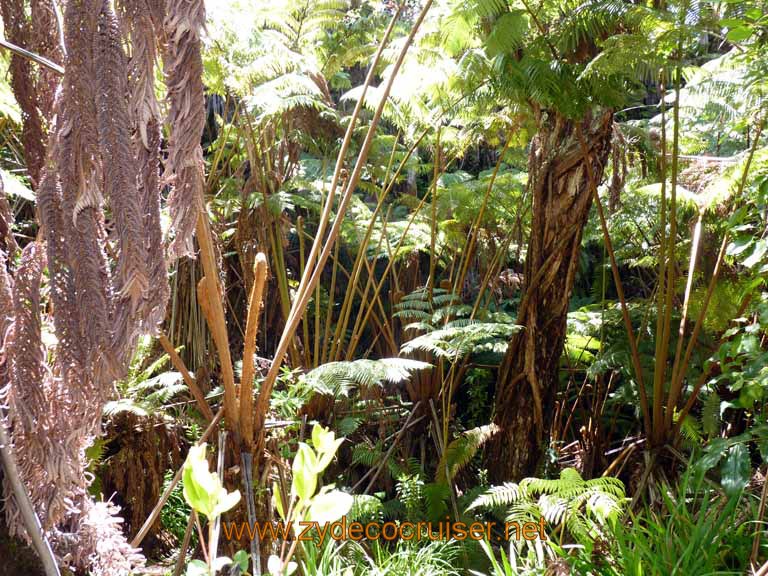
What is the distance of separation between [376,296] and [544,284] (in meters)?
1.30

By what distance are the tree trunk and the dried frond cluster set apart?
252 centimetres

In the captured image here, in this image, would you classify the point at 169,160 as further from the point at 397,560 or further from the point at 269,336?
the point at 269,336

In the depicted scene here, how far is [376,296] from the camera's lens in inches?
181

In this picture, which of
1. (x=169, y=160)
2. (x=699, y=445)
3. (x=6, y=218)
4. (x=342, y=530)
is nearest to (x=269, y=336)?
(x=342, y=530)

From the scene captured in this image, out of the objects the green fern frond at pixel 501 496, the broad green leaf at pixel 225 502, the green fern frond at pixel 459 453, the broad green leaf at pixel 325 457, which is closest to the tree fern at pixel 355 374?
the green fern frond at pixel 501 496

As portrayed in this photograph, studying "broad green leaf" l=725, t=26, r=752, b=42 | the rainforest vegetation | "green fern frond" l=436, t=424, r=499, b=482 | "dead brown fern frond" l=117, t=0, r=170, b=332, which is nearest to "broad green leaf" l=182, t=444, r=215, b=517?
the rainforest vegetation

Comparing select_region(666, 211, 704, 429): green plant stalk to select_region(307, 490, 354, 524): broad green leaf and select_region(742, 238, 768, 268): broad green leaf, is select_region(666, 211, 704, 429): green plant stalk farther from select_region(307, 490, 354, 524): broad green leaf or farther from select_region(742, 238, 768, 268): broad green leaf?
select_region(307, 490, 354, 524): broad green leaf

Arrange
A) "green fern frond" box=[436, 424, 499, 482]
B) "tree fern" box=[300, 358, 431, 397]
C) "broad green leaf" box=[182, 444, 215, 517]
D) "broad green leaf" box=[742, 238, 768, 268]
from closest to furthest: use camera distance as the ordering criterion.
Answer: "broad green leaf" box=[182, 444, 215, 517] < "broad green leaf" box=[742, 238, 768, 268] < "tree fern" box=[300, 358, 431, 397] < "green fern frond" box=[436, 424, 499, 482]

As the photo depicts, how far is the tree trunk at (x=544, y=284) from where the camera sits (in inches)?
140

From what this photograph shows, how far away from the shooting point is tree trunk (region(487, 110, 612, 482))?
3.55 metres

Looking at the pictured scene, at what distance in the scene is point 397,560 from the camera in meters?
2.84

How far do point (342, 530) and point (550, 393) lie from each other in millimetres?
1611

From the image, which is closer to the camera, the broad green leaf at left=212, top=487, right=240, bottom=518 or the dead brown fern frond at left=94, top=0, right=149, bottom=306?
the broad green leaf at left=212, top=487, right=240, bottom=518

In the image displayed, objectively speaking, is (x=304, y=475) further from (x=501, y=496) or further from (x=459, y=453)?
(x=459, y=453)
